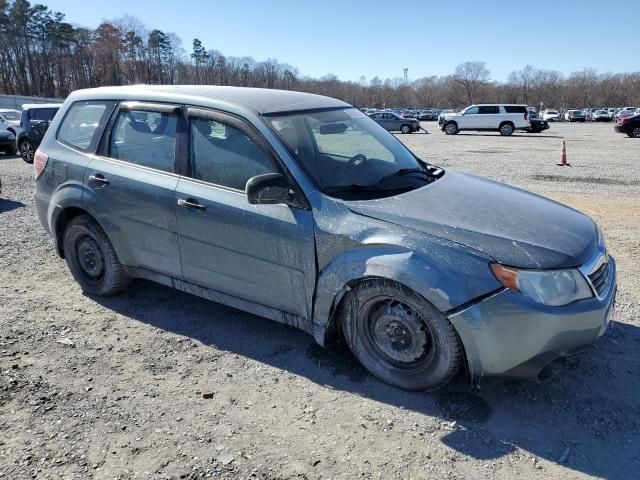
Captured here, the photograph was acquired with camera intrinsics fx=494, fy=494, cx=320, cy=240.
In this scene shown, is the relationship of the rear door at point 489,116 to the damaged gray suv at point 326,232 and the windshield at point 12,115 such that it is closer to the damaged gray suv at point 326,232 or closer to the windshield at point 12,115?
the windshield at point 12,115

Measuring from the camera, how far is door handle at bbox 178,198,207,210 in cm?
352

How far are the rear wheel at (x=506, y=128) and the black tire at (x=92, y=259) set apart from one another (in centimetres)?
3109

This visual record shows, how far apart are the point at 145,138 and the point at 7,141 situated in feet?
53.6

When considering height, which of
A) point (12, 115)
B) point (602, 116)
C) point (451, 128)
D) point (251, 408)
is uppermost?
point (12, 115)

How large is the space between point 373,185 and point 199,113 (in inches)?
55.1

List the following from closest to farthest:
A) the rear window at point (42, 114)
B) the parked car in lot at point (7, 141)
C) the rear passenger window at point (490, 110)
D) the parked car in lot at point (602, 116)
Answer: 1. the rear window at point (42, 114)
2. the parked car in lot at point (7, 141)
3. the rear passenger window at point (490, 110)
4. the parked car in lot at point (602, 116)

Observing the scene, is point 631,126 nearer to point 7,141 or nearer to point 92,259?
point 7,141

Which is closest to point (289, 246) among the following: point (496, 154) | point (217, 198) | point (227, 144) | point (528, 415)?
point (217, 198)

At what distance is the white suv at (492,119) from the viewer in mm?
31438

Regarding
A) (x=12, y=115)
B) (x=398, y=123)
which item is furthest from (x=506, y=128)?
(x=12, y=115)

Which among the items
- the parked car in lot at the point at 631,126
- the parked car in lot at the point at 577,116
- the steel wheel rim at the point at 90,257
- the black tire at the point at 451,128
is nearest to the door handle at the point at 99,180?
the steel wheel rim at the point at 90,257

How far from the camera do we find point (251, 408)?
9.75ft

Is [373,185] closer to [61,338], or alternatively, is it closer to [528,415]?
Answer: [528,415]

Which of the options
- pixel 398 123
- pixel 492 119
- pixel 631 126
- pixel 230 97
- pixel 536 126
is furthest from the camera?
pixel 398 123
